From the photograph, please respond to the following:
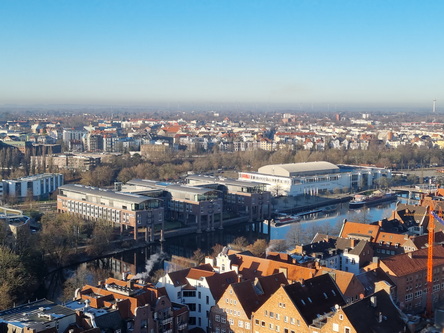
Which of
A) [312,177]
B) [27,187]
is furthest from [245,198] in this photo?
[27,187]

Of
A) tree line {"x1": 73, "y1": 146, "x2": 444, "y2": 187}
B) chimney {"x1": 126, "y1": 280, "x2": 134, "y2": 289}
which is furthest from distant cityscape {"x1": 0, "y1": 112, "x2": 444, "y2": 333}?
tree line {"x1": 73, "y1": 146, "x2": 444, "y2": 187}

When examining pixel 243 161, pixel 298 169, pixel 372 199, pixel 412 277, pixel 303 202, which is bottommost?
pixel 303 202

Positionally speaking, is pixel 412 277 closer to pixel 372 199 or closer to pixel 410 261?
pixel 410 261

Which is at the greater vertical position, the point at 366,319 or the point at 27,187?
the point at 366,319

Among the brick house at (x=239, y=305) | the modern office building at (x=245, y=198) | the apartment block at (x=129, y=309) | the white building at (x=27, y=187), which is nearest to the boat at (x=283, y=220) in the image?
the modern office building at (x=245, y=198)

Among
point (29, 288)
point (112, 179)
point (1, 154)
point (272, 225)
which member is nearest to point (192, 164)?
point (112, 179)

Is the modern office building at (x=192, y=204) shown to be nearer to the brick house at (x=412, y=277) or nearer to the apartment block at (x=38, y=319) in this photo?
the brick house at (x=412, y=277)

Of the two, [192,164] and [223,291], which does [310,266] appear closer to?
[223,291]
